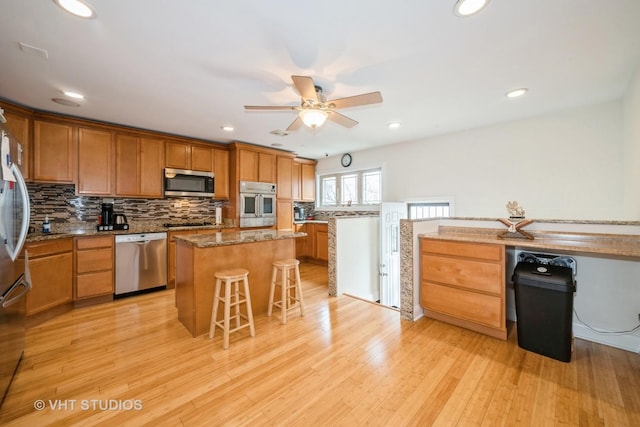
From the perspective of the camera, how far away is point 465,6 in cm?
148

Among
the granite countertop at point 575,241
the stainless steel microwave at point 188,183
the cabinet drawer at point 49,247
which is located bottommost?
the cabinet drawer at point 49,247

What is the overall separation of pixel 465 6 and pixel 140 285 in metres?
4.54

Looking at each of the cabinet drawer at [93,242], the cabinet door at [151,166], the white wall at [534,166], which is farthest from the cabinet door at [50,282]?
the white wall at [534,166]

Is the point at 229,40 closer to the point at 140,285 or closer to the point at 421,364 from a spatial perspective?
the point at 421,364

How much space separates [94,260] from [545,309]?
191 inches

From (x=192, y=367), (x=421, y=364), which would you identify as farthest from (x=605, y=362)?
(x=192, y=367)

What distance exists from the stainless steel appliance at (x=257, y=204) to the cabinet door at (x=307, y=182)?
3.49ft

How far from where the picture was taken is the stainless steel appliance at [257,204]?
4.69m

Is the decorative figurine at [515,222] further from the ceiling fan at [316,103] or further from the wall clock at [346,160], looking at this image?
the wall clock at [346,160]

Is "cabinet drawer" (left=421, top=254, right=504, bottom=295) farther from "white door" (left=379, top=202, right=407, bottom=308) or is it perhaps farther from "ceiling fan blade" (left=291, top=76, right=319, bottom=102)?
"ceiling fan blade" (left=291, top=76, right=319, bottom=102)

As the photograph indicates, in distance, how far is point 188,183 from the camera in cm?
429

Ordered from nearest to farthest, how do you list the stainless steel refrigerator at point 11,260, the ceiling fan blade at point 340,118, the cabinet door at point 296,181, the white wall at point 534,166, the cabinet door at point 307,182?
the stainless steel refrigerator at point 11,260 < the ceiling fan blade at point 340,118 < the white wall at point 534,166 < the cabinet door at point 296,181 < the cabinet door at point 307,182

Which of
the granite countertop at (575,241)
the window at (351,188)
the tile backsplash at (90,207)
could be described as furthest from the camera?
the window at (351,188)

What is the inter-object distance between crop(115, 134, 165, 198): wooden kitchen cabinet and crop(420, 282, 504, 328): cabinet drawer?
4.16 meters
